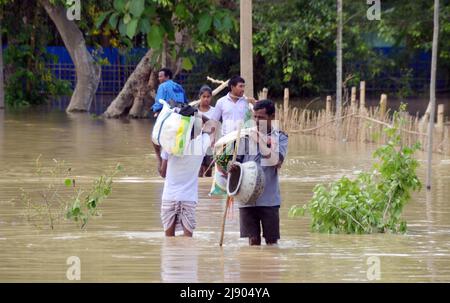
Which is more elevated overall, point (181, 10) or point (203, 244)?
point (181, 10)

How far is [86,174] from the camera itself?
18.0 meters

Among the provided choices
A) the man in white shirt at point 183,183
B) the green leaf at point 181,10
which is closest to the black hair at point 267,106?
the man in white shirt at point 183,183

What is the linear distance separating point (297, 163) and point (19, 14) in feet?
55.4

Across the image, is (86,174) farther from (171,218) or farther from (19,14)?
(19,14)

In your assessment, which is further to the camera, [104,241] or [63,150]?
[63,150]

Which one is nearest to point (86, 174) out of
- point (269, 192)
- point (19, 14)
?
point (269, 192)

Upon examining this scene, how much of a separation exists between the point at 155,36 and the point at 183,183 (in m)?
4.95

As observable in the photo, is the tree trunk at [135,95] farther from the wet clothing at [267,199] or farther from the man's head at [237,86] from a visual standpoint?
the wet clothing at [267,199]

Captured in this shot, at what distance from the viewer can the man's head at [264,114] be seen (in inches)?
403

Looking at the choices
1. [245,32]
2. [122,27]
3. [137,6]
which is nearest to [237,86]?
[245,32]

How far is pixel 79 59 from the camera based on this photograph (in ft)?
111

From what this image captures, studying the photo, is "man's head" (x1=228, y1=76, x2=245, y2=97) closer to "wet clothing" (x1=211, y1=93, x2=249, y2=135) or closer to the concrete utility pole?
"wet clothing" (x1=211, y1=93, x2=249, y2=135)

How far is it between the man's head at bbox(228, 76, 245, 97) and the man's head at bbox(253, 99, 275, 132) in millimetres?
4088

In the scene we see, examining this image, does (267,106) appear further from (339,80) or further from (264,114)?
(339,80)
